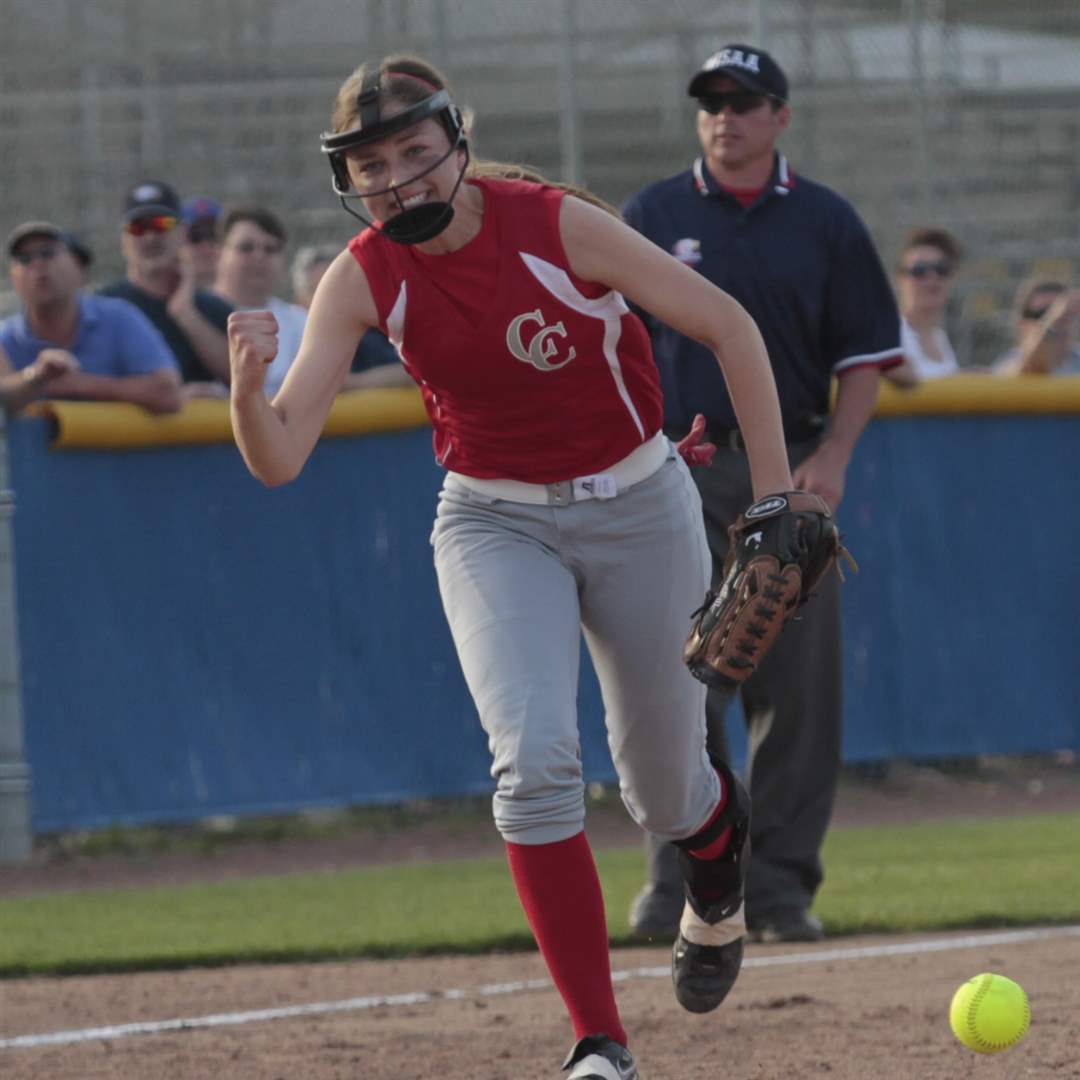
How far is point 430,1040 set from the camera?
4.77m

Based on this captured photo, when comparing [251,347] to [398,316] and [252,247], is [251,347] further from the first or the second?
[252,247]

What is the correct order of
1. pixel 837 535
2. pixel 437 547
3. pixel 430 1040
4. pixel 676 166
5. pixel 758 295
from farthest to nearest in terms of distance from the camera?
pixel 676 166
pixel 758 295
pixel 430 1040
pixel 437 547
pixel 837 535

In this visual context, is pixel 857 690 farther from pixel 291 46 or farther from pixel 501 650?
pixel 291 46

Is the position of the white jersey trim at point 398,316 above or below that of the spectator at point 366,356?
below

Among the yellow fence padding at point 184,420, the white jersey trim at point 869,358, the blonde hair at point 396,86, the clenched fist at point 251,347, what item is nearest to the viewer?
the clenched fist at point 251,347

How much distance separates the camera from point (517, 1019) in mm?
5004

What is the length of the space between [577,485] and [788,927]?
2427 millimetres

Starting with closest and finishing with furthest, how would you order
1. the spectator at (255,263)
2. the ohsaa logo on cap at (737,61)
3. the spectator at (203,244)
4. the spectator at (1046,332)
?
the ohsaa logo on cap at (737,61)
the spectator at (255,263)
the spectator at (203,244)
the spectator at (1046,332)

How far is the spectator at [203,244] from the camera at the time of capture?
944 cm


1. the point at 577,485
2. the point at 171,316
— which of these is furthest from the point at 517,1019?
the point at 171,316

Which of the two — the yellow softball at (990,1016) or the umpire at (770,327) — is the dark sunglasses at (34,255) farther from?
the yellow softball at (990,1016)

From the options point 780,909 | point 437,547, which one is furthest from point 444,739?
point 437,547

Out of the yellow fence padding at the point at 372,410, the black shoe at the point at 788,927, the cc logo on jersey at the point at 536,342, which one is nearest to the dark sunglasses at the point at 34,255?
the yellow fence padding at the point at 372,410

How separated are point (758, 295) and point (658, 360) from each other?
351 mm
